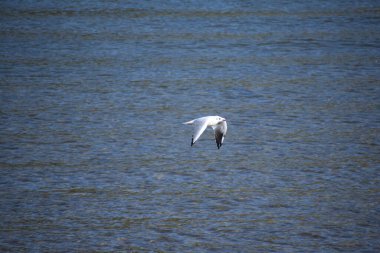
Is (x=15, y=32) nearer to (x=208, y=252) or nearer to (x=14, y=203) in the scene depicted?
(x=14, y=203)

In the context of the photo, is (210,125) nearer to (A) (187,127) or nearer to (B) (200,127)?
(B) (200,127)

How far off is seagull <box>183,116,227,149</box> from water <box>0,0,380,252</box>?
9.0 inches

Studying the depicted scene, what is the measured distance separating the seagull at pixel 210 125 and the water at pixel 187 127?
23 cm

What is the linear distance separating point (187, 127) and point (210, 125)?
1.09 meters

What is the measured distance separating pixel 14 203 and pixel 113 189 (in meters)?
0.73

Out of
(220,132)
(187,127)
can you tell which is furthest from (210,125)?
(187,127)

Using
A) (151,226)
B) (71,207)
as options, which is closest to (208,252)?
(151,226)

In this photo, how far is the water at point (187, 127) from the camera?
16.4 ft

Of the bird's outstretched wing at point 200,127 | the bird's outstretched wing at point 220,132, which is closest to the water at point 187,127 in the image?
the bird's outstretched wing at point 220,132

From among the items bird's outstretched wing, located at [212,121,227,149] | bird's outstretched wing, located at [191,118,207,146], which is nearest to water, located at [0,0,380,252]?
bird's outstretched wing, located at [212,121,227,149]

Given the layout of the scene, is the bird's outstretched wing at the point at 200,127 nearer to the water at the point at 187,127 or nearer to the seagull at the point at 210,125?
the seagull at the point at 210,125

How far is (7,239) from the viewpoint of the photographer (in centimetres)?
483

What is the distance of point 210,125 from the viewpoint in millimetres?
5926

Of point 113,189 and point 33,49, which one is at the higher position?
point 33,49
